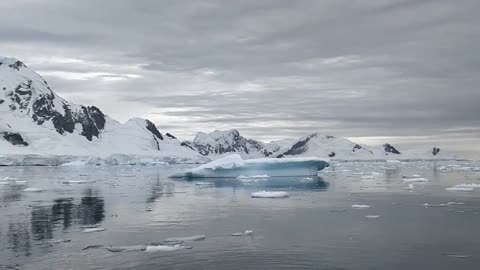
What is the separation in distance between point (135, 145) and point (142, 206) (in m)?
146

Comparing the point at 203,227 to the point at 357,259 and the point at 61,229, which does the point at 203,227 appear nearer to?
the point at 61,229

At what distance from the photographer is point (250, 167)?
44.4 meters

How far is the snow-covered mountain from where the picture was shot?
13962 cm

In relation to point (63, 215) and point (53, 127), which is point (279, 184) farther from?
point (53, 127)

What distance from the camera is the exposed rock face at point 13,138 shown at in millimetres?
134850

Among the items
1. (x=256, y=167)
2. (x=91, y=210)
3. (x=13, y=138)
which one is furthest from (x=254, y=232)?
(x=13, y=138)

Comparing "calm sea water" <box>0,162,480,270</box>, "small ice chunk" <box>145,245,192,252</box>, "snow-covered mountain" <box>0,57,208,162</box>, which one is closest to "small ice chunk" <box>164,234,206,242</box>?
"calm sea water" <box>0,162,480,270</box>

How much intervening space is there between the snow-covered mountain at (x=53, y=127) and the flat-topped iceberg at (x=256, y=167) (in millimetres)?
90299

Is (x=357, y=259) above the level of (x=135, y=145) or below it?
below

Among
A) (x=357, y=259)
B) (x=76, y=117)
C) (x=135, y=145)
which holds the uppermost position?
(x=76, y=117)

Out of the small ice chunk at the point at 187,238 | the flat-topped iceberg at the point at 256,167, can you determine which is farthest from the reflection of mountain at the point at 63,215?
the flat-topped iceberg at the point at 256,167

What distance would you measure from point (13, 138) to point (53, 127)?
66.7ft

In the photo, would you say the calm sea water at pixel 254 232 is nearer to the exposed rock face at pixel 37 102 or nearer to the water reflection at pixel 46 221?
the water reflection at pixel 46 221

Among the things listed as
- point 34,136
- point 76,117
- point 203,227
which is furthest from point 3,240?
point 76,117
